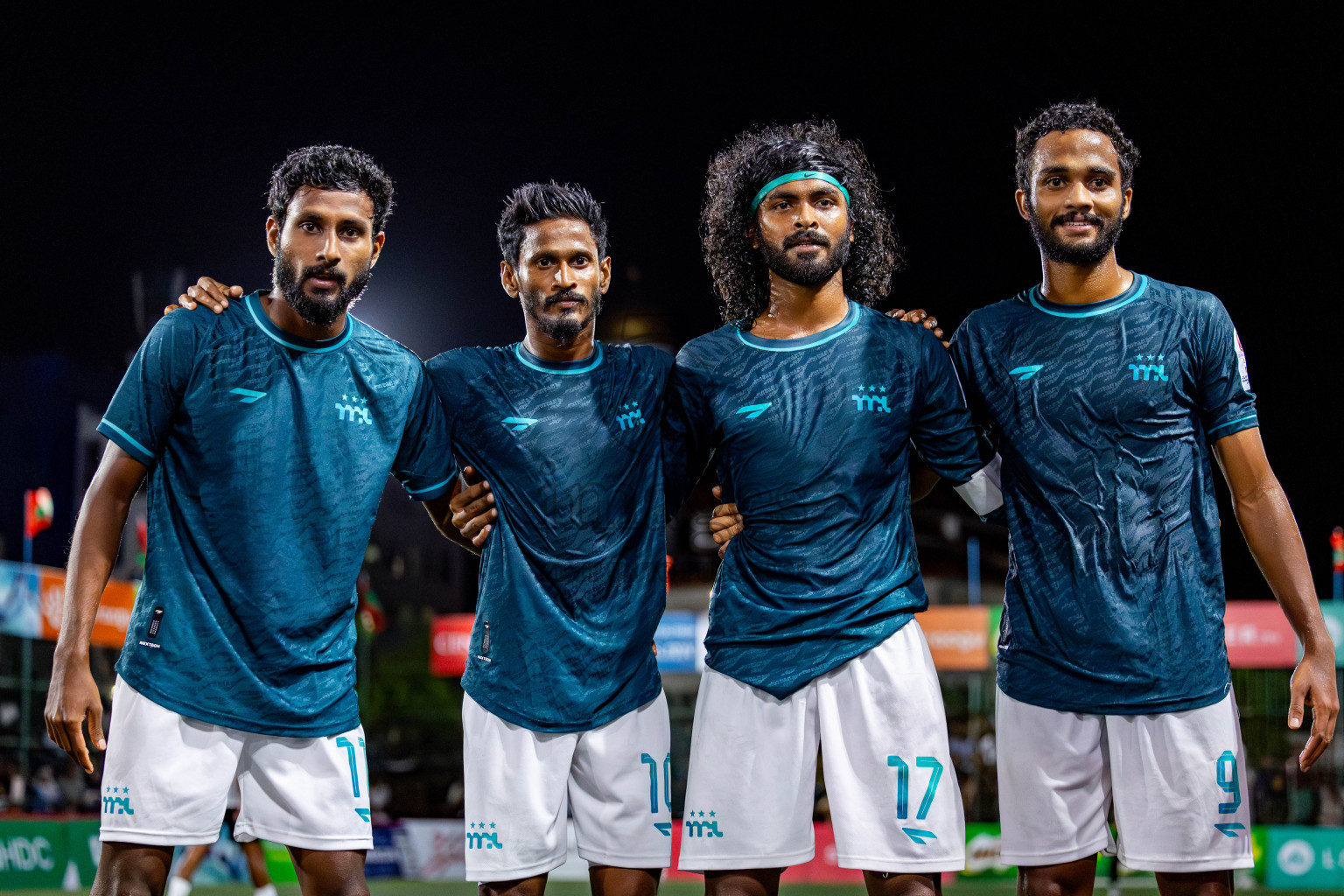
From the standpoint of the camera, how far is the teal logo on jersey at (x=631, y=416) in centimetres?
383

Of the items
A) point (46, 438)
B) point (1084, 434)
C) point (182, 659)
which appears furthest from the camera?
point (46, 438)

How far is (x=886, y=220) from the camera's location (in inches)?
174

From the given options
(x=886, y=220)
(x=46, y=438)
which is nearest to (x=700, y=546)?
(x=46, y=438)

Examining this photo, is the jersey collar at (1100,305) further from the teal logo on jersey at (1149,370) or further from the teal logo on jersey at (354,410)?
the teal logo on jersey at (354,410)

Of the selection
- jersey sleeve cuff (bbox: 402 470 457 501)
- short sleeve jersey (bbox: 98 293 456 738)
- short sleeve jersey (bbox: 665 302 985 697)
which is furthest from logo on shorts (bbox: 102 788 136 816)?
short sleeve jersey (bbox: 665 302 985 697)

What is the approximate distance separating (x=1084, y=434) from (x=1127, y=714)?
823 mm

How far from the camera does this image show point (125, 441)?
3369 millimetres

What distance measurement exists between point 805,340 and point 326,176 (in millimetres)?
1549

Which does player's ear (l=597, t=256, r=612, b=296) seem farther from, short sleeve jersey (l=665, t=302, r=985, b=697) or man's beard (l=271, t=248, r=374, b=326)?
man's beard (l=271, t=248, r=374, b=326)

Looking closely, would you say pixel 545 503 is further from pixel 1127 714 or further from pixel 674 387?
pixel 1127 714

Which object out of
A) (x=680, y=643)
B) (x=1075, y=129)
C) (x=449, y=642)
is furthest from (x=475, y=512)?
(x=449, y=642)

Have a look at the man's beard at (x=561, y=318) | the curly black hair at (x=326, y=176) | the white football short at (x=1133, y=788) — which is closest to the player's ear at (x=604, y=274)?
the man's beard at (x=561, y=318)

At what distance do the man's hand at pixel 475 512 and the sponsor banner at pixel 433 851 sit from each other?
1201 centimetres

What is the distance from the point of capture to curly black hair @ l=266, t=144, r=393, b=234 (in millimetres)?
3641
